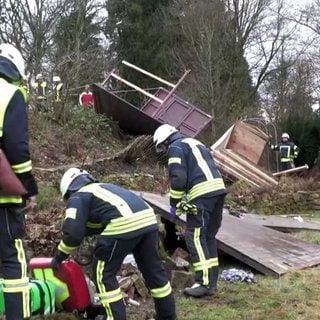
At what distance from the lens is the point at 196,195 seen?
6105mm

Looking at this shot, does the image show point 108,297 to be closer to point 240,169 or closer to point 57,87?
point 240,169

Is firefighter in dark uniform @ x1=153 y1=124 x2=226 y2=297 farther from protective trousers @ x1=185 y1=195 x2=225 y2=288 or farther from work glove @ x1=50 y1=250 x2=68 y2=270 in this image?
work glove @ x1=50 y1=250 x2=68 y2=270

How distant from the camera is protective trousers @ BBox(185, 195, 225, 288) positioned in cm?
603

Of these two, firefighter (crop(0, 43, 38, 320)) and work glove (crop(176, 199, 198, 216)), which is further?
work glove (crop(176, 199, 198, 216))

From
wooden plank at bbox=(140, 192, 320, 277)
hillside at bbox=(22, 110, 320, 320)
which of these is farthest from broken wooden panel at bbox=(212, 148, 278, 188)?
wooden plank at bbox=(140, 192, 320, 277)

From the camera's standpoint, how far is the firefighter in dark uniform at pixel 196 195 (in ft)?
19.9

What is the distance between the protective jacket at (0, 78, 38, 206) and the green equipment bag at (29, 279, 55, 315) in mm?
749

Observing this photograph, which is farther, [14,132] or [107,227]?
[107,227]

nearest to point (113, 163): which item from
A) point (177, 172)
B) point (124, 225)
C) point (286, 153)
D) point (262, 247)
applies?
point (262, 247)

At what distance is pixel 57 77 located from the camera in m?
15.6

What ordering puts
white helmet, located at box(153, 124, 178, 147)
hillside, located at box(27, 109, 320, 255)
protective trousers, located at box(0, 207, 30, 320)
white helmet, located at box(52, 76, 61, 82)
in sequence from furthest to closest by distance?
white helmet, located at box(52, 76, 61, 82), hillside, located at box(27, 109, 320, 255), white helmet, located at box(153, 124, 178, 147), protective trousers, located at box(0, 207, 30, 320)

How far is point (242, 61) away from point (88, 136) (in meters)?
16.5

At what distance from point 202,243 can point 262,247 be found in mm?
1554

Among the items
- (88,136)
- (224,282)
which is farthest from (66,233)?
(88,136)
